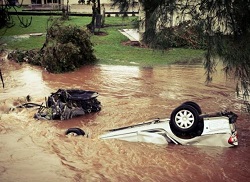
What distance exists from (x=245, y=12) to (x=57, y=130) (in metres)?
6.60

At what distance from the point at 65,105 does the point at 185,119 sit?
4617 millimetres

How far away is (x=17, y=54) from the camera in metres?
21.3

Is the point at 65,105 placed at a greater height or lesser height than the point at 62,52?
lesser

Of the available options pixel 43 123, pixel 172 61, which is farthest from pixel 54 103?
pixel 172 61

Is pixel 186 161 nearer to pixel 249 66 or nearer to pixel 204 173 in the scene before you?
pixel 204 173

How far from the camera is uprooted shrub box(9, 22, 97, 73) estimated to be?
18547 millimetres

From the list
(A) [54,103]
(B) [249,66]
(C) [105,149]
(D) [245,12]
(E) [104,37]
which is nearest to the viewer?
(D) [245,12]

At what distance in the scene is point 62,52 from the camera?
18562mm

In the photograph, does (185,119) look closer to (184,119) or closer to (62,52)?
(184,119)

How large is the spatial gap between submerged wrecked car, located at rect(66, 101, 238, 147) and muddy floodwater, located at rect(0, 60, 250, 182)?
210 millimetres

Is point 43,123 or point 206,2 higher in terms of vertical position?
point 206,2

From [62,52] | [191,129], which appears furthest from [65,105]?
[62,52]

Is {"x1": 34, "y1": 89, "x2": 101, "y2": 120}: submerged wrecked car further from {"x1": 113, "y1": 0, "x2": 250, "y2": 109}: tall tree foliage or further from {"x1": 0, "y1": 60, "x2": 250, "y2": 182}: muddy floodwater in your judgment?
→ {"x1": 113, "y1": 0, "x2": 250, "y2": 109}: tall tree foliage

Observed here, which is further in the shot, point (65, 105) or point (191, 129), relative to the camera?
point (65, 105)
